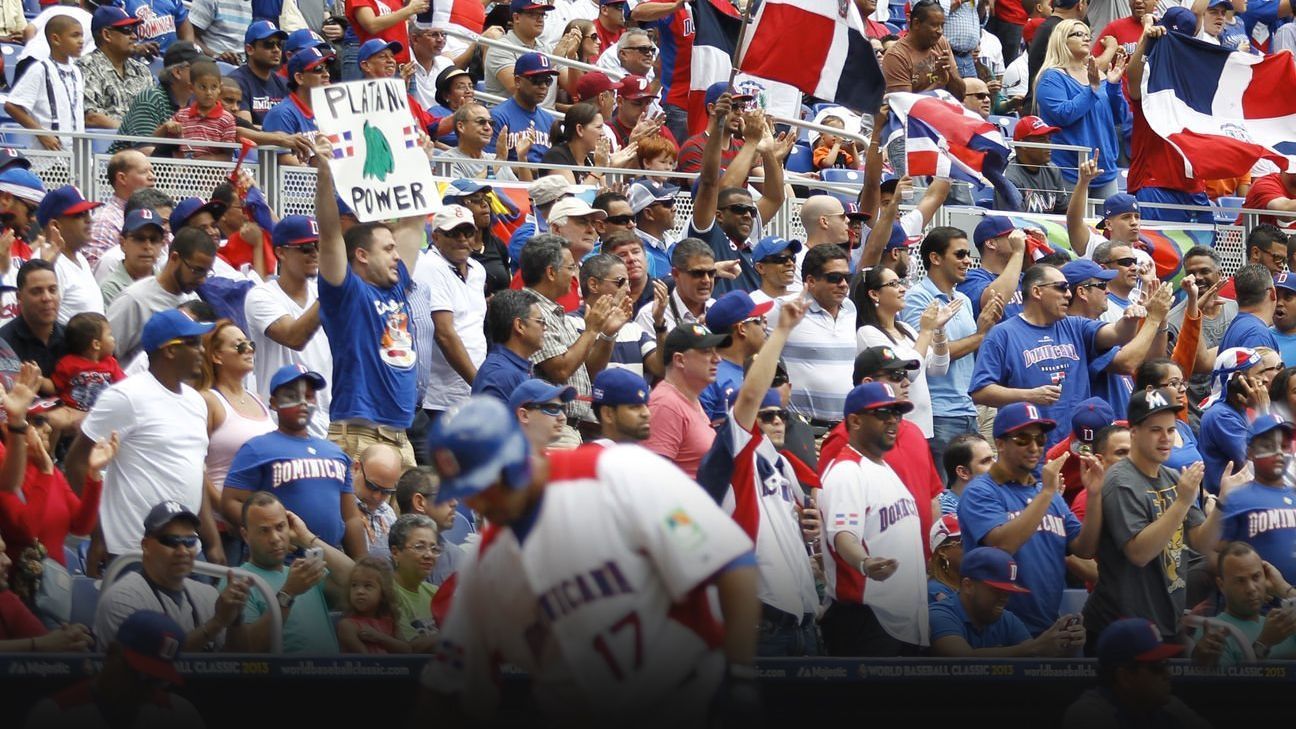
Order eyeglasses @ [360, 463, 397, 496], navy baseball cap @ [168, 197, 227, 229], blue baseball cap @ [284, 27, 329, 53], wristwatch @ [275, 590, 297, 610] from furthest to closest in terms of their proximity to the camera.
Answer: blue baseball cap @ [284, 27, 329, 53], navy baseball cap @ [168, 197, 227, 229], eyeglasses @ [360, 463, 397, 496], wristwatch @ [275, 590, 297, 610]

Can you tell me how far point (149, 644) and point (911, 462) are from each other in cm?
382

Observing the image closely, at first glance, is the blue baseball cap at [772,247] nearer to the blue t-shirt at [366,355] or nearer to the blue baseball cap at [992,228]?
the blue t-shirt at [366,355]

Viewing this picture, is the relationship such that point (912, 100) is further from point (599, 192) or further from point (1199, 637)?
point (1199, 637)

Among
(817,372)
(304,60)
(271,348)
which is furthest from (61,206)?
(817,372)

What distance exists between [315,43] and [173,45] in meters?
0.88

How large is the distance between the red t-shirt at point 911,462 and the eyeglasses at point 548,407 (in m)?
1.17

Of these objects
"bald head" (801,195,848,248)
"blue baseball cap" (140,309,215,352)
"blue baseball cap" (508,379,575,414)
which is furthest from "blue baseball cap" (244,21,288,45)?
"blue baseball cap" (508,379,575,414)

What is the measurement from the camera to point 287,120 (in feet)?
40.7

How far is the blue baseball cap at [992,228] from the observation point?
41.8 ft

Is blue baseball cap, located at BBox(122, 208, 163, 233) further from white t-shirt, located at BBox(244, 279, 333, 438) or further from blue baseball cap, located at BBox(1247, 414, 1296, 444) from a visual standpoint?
blue baseball cap, located at BBox(1247, 414, 1296, 444)

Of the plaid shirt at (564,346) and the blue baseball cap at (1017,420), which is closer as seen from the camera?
the blue baseball cap at (1017,420)

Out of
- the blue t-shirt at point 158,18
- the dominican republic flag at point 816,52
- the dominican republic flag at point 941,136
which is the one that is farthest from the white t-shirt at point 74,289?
the dominican republic flag at point 941,136

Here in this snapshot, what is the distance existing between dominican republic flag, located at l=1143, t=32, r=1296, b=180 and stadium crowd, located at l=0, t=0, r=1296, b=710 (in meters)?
1.16

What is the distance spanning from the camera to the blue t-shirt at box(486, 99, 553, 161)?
13508 mm
